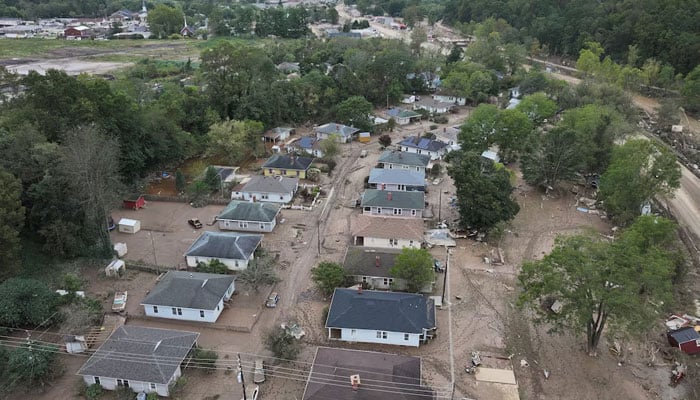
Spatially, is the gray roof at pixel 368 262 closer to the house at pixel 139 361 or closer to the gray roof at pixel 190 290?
the gray roof at pixel 190 290

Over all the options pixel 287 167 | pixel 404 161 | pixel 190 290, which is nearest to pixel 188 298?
pixel 190 290

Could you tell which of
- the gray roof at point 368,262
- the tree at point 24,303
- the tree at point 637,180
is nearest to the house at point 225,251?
the gray roof at point 368,262

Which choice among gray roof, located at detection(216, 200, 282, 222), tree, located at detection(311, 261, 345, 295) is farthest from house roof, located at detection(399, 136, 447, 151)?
tree, located at detection(311, 261, 345, 295)

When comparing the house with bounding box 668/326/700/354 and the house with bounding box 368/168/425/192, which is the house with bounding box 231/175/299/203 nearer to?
the house with bounding box 368/168/425/192

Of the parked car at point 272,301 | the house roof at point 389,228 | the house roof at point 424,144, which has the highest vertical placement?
the house roof at point 424,144

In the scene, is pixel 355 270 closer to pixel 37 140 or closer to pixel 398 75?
pixel 37 140

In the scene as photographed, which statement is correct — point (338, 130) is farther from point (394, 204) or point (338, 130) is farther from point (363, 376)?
point (363, 376)

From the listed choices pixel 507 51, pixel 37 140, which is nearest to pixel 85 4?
pixel 507 51
